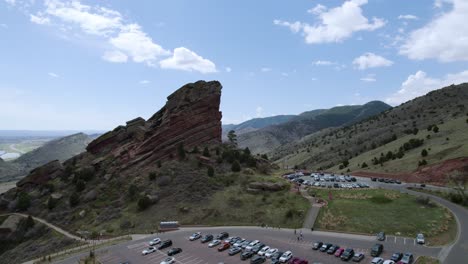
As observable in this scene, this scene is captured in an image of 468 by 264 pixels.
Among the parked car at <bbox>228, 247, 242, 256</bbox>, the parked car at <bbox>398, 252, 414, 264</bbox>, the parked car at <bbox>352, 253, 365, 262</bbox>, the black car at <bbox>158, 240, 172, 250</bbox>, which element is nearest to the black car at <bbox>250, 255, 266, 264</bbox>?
the parked car at <bbox>228, 247, 242, 256</bbox>

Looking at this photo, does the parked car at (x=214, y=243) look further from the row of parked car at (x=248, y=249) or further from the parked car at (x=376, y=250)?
the parked car at (x=376, y=250)

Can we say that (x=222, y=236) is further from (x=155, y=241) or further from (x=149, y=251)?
(x=149, y=251)

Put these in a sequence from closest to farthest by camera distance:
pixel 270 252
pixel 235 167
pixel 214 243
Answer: pixel 270 252
pixel 214 243
pixel 235 167

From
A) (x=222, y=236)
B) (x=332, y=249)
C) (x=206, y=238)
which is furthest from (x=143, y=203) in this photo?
(x=332, y=249)

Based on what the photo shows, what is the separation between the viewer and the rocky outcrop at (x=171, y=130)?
353 ft

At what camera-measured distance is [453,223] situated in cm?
6372

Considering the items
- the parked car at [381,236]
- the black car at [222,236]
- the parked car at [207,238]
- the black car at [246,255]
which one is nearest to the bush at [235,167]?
the black car at [222,236]

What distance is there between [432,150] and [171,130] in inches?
3354

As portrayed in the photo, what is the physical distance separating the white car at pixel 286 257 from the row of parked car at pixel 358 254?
18.8ft

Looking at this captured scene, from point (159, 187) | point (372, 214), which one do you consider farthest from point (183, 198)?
point (372, 214)

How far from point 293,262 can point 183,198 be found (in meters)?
41.8

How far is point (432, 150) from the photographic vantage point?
11150 centimetres

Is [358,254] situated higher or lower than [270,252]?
higher

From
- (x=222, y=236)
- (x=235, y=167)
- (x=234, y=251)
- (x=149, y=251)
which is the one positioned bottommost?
(x=149, y=251)
